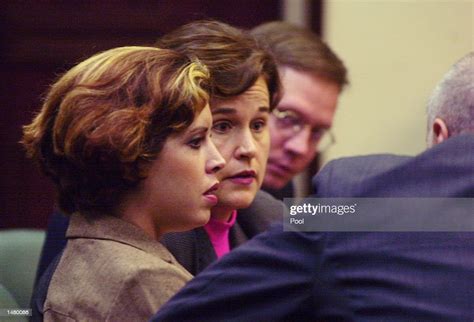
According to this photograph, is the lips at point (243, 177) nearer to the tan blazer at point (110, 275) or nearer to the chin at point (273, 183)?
the tan blazer at point (110, 275)

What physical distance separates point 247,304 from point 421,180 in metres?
0.30

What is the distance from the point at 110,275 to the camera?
1687 millimetres

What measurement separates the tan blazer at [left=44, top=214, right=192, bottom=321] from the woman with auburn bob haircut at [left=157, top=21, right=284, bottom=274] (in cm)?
27

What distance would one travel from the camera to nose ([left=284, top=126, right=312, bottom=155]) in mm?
2955

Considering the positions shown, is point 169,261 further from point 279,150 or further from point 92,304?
point 279,150

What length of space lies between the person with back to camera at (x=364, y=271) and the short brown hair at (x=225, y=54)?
0.59 meters

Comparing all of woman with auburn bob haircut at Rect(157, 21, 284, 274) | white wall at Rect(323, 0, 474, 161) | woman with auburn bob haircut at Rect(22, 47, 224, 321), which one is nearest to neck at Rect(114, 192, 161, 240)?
woman with auburn bob haircut at Rect(22, 47, 224, 321)

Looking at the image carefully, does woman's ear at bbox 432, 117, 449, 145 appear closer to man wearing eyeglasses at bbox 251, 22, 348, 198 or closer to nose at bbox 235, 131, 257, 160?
nose at bbox 235, 131, 257, 160

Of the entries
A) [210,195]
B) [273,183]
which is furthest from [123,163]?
[273,183]

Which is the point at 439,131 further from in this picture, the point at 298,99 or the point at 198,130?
the point at 298,99

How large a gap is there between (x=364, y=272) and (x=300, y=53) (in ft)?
5.34

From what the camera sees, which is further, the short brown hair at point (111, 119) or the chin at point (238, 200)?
the chin at point (238, 200)

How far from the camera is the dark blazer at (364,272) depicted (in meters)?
1.48

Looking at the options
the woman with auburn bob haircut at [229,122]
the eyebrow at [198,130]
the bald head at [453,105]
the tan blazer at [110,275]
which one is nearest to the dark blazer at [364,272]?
the tan blazer at [110,275]
